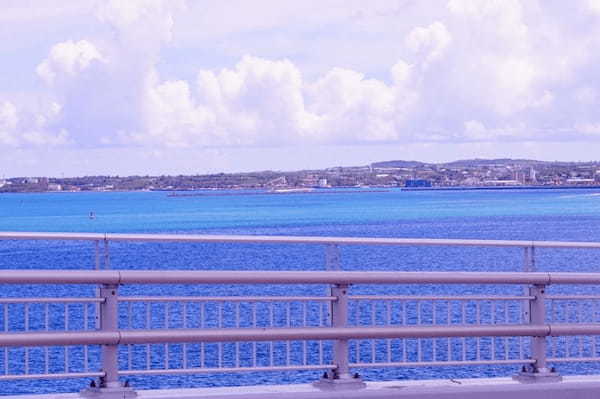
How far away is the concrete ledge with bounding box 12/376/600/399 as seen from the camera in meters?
6.92

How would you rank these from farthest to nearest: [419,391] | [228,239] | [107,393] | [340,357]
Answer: [228,239] < [340,357] < [419,391] < [107,393]

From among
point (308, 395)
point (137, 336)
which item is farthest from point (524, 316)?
point (137, 336)

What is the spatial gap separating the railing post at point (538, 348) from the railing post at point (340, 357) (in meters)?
1.31

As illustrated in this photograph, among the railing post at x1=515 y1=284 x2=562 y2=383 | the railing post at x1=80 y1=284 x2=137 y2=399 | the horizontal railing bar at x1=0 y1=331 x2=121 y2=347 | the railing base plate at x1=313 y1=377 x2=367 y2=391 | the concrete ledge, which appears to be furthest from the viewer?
the railing post at x1=515 y1=284 x2=562 y2=383

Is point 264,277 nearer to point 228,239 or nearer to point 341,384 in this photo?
point 341,384

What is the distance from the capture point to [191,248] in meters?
90.4

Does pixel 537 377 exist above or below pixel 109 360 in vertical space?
below

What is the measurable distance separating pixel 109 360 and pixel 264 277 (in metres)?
1.07

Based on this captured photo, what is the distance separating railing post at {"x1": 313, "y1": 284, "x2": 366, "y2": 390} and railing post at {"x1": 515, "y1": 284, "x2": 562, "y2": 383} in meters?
1.31

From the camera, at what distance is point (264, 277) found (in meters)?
7.02


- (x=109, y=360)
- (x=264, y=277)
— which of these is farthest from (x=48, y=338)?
(x=264, y=277)

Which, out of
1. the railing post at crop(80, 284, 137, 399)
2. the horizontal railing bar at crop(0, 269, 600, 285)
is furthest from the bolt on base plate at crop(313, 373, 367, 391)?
the railing post at crop(80, 284, 137, 399)

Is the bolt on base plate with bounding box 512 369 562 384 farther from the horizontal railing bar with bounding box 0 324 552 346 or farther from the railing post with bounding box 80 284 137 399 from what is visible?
the railing post with bounding box 80 284 137 399

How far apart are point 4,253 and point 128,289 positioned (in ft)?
143
